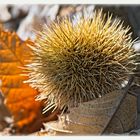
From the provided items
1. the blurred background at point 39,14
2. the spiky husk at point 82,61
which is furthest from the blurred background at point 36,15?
the spiky husk at point 82,61

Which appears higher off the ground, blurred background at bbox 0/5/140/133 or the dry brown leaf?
blurred background at bbox 0/5/140/133

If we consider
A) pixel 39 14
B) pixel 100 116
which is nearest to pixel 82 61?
pixel 100 116

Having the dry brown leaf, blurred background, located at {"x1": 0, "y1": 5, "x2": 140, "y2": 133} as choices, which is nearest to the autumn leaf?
blurred background, located at {"x1": 0, "y1": 5, "x2": 140, "y2": 133}

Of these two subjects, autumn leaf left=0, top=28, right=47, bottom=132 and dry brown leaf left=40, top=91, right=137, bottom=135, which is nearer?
dry brown leaf left=40, top=91, right=137, bottom=135

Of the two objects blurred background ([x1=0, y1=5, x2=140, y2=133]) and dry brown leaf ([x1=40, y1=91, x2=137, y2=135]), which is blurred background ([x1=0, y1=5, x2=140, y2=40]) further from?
dry brown leaf ([x1=40, y1=91, x2=137, y2=135])

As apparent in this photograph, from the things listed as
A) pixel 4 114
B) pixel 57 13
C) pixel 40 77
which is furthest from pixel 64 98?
pixel 57 13
